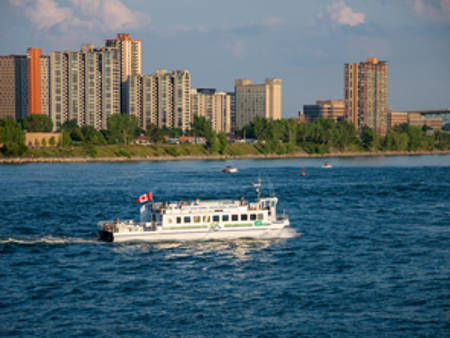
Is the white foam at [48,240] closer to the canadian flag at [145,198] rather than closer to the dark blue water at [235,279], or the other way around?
the dark blue water at [235,279]

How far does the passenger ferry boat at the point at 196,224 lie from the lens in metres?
61.6

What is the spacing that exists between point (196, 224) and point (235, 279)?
1338 cm

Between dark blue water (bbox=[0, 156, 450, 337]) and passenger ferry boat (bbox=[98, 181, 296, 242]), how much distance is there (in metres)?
1.15

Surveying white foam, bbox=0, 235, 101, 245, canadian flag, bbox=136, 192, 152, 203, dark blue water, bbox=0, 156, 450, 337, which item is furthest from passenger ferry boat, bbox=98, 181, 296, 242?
white foam, bbox=0, 235, 101, 245

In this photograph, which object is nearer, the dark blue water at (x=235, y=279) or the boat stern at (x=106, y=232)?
the dark blue water at (x=235, y=279)

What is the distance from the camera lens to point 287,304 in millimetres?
43156

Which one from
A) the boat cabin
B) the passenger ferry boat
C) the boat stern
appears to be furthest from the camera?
the boat stern

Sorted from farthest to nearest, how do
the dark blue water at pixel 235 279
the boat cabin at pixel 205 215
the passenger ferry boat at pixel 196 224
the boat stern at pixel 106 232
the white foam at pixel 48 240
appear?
the white foam at pixel 48 240 → the boat stern at pixel 106 232 → the boat cabin at pixel 205 215 → the passenger ferry boat at pixel 196 224 → the dark blue water at pixel 235 279

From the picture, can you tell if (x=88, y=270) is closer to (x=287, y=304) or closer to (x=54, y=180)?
(x=287, y=304)

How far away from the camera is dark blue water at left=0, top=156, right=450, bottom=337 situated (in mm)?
39125

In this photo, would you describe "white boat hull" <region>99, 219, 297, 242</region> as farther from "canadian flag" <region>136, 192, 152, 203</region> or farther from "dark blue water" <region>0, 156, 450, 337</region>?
"canadian flag" <region>136, 192, 152, 203</region>

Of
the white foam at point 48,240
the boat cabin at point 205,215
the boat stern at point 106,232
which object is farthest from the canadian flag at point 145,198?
the white foam at point 48,240

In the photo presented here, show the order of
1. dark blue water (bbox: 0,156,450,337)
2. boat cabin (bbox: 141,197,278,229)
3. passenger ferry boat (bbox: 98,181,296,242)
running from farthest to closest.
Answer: boat cabin (bbox: 141,197,278,229)
passenger ferry boat (bbox: 98,181,296,242)
dark blue water (bbox: 0,156,450,337)

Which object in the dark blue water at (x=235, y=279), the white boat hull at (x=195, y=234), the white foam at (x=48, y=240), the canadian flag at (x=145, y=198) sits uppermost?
the canadian flag at (x=145, y=198)
